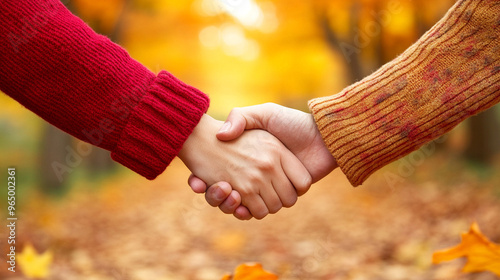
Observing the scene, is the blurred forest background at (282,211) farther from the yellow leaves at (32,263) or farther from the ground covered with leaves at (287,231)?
the yellow leaves at (32,263)

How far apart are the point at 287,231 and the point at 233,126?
2.73m

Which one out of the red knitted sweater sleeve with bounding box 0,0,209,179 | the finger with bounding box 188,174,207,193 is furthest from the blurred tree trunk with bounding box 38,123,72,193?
the red knitted sweater sleeve with bounding box 0,0,209,179

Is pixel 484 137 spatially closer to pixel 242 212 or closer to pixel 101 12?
pixel 242 212

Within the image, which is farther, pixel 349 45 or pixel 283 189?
pixel 349 45

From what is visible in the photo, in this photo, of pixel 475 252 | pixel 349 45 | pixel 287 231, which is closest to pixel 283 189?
pixel 475 252

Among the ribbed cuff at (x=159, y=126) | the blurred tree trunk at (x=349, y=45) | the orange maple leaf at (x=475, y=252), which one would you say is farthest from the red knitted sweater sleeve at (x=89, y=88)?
the blurred tree trunk at (x=349, y=45)

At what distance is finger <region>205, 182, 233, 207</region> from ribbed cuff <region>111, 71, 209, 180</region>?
0.71 feet

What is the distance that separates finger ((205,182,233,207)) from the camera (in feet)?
5.56

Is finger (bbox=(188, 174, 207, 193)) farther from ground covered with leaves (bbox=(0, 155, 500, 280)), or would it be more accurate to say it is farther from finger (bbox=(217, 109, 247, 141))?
ground covered with leaves (bbox=(0, 155, 500, 280))

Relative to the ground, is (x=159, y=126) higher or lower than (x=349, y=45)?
lower

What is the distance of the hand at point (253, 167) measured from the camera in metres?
1.70

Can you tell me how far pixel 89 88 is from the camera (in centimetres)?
143

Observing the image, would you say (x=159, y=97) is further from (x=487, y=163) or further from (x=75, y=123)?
(x=487, y=163)

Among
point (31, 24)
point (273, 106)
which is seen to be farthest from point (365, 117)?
point (31, 24)
